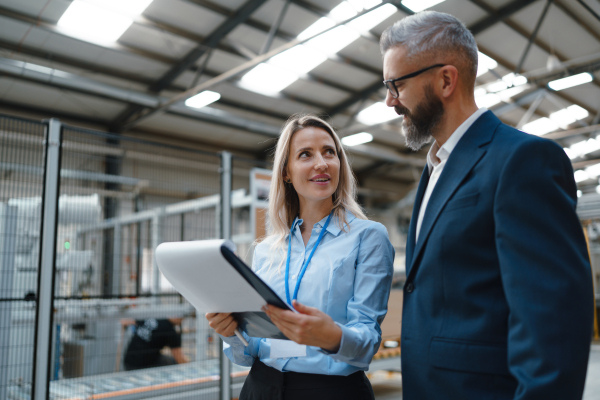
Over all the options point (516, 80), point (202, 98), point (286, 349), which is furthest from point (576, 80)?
point (286, 349)

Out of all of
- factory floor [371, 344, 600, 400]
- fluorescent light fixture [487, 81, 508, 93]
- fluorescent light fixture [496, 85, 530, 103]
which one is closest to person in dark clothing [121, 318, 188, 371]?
factory floor [371, 344, 600, 400]

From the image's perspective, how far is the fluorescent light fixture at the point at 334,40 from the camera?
8.36 metres

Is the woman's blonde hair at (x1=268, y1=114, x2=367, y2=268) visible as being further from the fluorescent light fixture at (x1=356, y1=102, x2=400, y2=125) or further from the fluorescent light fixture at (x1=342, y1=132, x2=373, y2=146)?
the fluorescent light fixture at (x1=342, y1=132, x2=373, y2=146)

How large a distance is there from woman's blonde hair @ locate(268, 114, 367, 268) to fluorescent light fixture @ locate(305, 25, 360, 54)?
7230mm

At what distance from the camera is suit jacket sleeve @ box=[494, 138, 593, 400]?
78cm

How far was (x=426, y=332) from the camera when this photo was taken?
1009mm

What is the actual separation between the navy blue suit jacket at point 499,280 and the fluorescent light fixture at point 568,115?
44.4 ft

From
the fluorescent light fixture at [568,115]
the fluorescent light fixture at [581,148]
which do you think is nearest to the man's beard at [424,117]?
the fluorescent light fixture at [568,115]

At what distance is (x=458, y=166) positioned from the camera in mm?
1023

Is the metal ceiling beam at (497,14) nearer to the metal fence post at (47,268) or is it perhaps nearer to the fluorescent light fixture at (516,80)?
the fluorescent light fixture at (516,80)

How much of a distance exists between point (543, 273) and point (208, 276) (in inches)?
26.9

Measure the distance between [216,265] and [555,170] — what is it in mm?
710

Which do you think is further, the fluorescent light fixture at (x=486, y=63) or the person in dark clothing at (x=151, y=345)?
the fluorescent light fixture at (x=486, y=63)

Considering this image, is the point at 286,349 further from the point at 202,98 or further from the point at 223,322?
the point at 202,98
